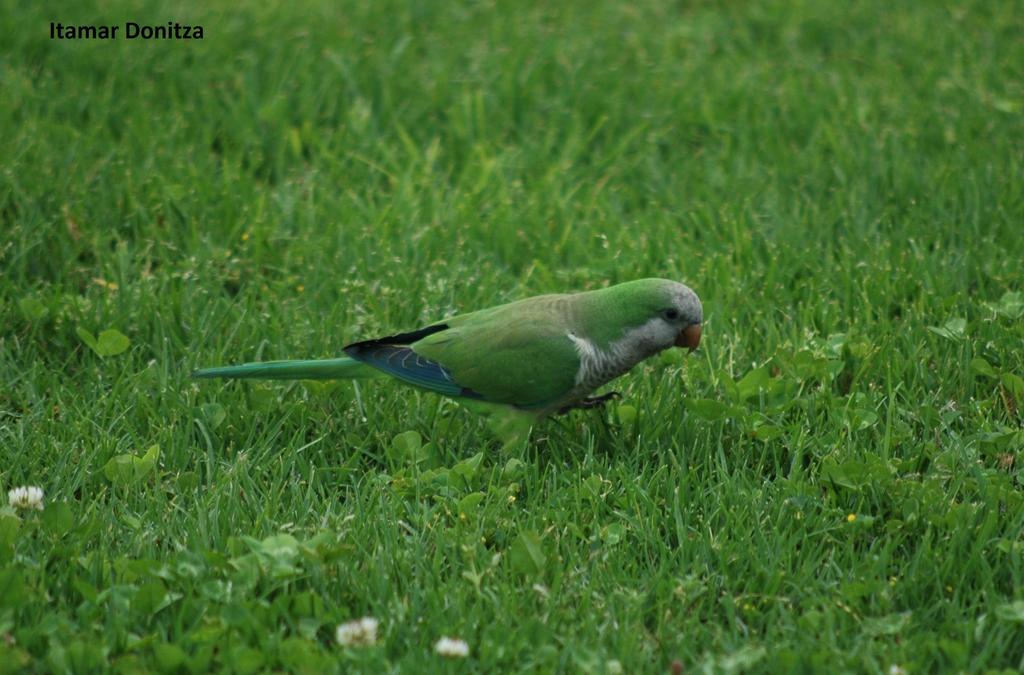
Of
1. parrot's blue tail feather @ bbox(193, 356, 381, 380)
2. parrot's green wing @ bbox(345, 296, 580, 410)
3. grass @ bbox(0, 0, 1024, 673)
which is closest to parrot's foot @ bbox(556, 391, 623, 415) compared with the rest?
grass @ bbox(0, 0, 1024, 673)

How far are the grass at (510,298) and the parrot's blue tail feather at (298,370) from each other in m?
0.16

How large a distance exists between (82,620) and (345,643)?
0.64 meters

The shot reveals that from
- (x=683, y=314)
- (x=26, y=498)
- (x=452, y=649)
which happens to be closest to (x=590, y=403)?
(x=683, y=314)

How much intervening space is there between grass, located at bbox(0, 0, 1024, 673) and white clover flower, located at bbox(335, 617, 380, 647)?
1.7 inches

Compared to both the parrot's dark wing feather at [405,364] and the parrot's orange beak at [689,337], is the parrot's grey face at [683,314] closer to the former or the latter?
the parrot's orange beak at [689,337]

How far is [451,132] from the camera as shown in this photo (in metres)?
5.63

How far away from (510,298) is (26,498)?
6.47ft

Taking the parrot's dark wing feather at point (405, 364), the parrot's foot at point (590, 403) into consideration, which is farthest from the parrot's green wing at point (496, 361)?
the parrot's foot at point (590, 403)

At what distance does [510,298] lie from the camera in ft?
15.0

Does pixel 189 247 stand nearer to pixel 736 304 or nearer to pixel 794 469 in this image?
pixel 736 304

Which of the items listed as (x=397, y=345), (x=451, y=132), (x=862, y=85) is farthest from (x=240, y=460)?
(x=862, y=85)

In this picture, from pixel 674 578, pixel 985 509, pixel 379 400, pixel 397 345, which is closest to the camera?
pixel 674 578

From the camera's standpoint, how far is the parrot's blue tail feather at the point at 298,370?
370 centimetres

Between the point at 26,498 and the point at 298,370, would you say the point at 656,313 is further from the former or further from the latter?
the point at 26,498
